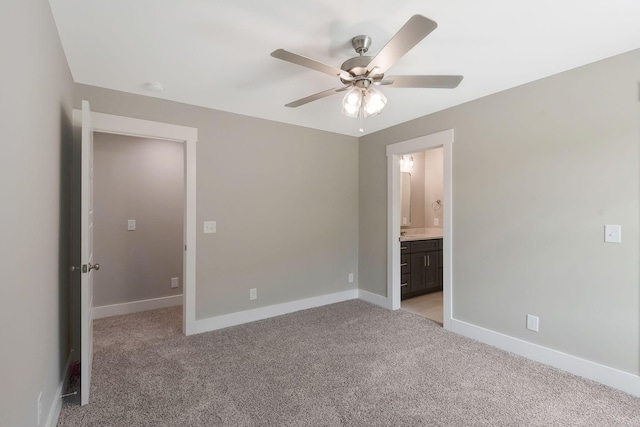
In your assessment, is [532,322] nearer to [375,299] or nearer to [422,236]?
[375,299]

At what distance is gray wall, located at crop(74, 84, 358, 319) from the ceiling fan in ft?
4.66

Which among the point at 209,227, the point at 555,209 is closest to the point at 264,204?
the point at 209,227

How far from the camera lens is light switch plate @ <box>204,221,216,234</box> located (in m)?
3.18

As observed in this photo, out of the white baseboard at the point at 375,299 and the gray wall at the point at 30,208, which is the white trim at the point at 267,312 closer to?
the white baseboard at the point at 375,299

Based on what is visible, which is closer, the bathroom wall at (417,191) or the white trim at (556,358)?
the white trim at (556,358)

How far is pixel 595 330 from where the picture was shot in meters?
2.25

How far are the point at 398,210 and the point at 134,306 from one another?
3.46m

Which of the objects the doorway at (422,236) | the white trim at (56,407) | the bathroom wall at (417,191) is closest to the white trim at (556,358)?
the doorway at (422,236)

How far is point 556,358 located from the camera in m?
2.44

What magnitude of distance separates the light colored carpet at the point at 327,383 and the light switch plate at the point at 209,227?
3.37ft

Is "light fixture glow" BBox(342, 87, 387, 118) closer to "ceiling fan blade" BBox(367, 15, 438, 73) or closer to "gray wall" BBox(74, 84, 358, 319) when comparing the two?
"ceiling fan blade" BBox(367, 15, 438, 73)

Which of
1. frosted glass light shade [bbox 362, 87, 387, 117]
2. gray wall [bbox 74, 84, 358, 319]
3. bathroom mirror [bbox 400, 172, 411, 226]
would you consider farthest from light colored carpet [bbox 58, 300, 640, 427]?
bathroom mirror [bbox 400, 172, 411, 226]

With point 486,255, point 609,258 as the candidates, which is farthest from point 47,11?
point 609,258

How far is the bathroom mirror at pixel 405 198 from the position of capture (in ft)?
16.7
